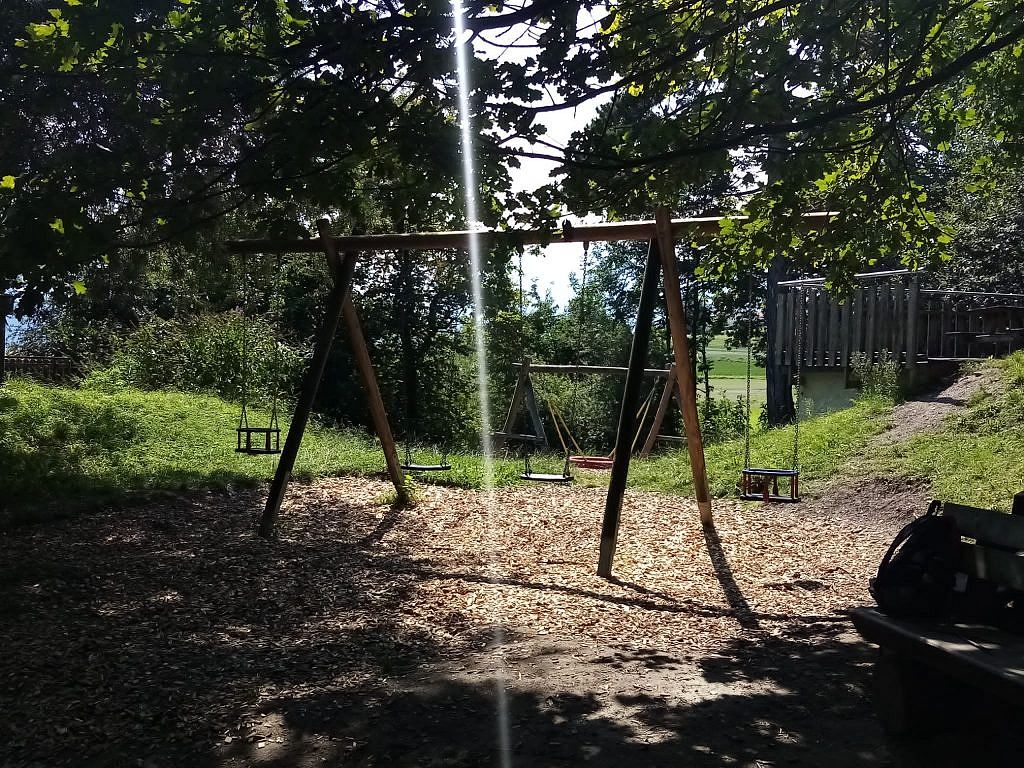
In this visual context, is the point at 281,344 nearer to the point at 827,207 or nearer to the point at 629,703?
the point at 827,207

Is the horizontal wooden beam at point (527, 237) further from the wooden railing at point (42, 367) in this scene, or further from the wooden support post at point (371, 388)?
the wooden railing at point (42, 367)

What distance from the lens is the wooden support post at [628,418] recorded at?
7.48m

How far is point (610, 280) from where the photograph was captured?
24.5m

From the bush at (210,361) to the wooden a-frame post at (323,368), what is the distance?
7844mm

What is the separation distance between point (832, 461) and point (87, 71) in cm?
930

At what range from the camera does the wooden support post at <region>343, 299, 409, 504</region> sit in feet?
31.9

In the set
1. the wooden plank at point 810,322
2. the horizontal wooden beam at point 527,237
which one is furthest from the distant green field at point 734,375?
the horizontal wooden beam at point 527,237

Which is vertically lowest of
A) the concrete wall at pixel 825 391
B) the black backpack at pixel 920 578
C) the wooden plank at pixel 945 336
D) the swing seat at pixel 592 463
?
the swing seat at pixel 592 463

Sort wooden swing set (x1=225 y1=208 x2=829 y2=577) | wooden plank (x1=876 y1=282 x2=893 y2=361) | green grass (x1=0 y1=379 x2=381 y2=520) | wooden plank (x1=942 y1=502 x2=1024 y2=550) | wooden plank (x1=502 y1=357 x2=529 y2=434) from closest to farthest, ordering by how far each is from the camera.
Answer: wooden plank (x1=942 y1=502 x2=1024 y2=550), wooden swing set (x1=225 y1=208 x2=829 y2=577), green grass (x1=0 y1=379 x2=381 y2=520), wooden plank (x1=876 y1=282 x2=893 y2=361), wooden plank (x1=502 y1=357 x2=529 y2=434)

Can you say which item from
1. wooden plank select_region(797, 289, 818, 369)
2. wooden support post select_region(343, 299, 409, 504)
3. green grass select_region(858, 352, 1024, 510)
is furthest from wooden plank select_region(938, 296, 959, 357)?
wooden support post select_region(343, 299, 409, 504)

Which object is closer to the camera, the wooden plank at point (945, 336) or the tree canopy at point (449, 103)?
the tree canopy at point (449, 103)

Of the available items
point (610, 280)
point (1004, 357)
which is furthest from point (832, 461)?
point (610, 280)

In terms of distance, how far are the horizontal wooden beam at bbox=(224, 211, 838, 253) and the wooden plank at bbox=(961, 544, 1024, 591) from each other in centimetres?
316

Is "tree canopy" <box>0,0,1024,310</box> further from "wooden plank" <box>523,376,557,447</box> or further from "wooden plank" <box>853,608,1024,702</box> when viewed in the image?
"wooden plank" <box>523,376,557,447</box>
